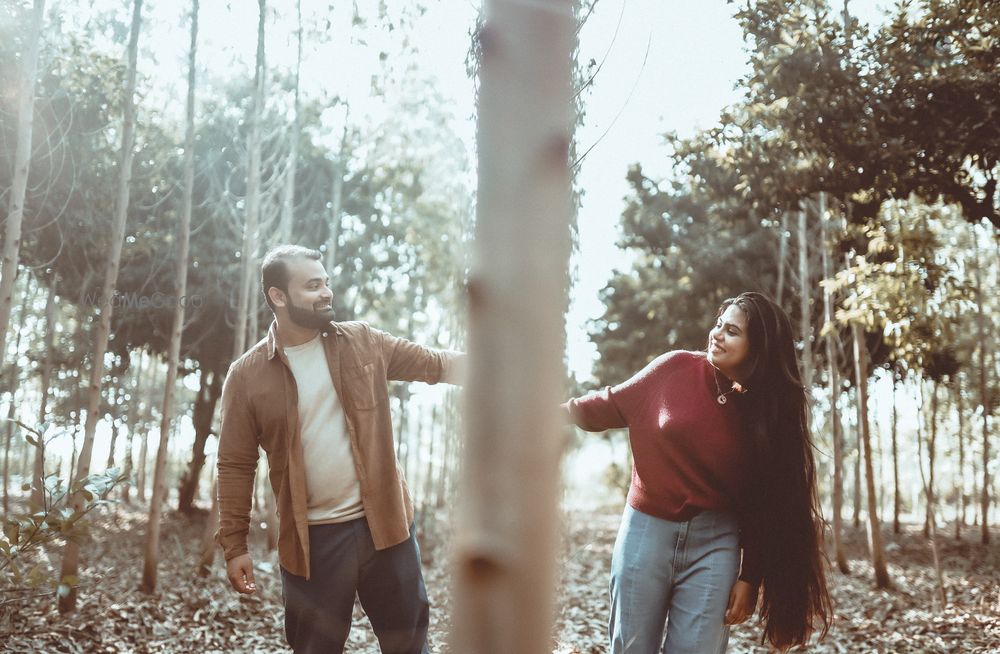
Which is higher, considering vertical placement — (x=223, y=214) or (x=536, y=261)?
(x=223, y=214)

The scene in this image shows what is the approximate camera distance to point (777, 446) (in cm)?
298

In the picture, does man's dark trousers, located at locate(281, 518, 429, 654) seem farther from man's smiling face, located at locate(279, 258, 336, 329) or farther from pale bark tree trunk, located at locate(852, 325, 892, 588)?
pale bark tree trunk, located at locate(852, 325, 892, 588)

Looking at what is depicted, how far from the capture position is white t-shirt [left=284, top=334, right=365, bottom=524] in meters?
3.08

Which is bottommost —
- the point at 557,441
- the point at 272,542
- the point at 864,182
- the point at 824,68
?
the point at 272,542

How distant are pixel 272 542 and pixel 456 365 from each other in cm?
1165

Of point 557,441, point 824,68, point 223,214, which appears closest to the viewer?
point 557,441

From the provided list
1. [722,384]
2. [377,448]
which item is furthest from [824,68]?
[377,448]

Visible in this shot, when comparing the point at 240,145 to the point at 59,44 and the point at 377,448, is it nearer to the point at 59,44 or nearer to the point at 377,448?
the point at 59,44

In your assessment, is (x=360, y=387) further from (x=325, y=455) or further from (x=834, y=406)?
(x=834, y=406)

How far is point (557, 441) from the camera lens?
1.40 m

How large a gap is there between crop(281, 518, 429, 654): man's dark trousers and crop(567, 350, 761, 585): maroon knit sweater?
96 cm

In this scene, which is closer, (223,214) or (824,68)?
(824,68)

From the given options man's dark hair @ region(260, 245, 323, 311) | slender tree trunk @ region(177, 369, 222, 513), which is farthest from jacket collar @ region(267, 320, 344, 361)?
slender tree trunk @ region(177, 369, 222, 513)

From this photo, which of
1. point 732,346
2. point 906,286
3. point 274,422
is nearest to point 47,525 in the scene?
point 274,422
